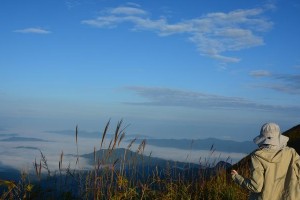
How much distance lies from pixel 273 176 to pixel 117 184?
7.26 ft

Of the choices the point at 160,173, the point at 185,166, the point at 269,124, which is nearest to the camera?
the point at 269,124

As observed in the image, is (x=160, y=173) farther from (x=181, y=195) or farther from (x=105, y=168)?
(x=105, y=168)

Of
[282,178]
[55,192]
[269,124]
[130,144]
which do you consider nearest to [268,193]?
[282,178]

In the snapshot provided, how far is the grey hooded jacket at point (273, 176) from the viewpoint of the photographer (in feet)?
19.4

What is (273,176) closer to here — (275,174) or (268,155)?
(275,174)

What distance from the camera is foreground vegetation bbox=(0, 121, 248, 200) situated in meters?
6.21

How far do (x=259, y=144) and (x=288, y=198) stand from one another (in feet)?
2.85

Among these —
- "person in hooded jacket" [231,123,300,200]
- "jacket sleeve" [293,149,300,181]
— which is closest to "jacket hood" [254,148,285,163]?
"person in hooded jacket" [231,123,300,200]

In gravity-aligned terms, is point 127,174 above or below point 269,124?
below

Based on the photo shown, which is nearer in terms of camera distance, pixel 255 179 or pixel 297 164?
pixel 255 179

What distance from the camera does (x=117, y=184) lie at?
686 cm

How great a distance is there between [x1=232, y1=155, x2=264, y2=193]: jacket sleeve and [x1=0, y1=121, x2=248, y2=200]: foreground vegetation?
4.85ft

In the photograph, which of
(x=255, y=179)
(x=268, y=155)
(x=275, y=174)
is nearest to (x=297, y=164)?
(x=275, y=174)

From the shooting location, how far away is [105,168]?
666 centimetres
